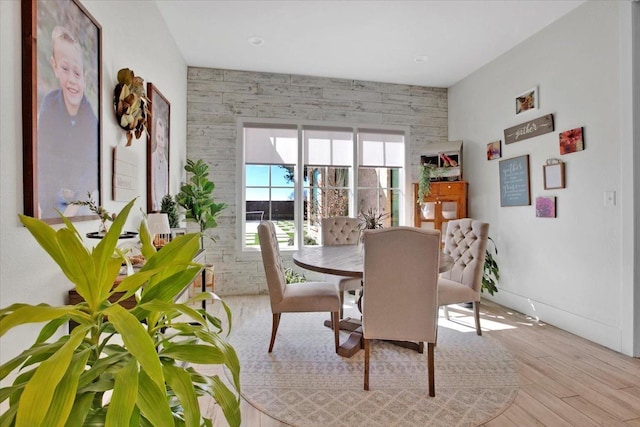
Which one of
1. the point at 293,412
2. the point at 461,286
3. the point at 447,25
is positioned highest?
the point at 447,25

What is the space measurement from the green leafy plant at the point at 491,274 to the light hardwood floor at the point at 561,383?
22.7 inches

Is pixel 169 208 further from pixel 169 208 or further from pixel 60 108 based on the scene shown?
pixel 60 108

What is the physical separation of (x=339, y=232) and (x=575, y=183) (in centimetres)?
238

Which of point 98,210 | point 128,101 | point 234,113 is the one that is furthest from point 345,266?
point 234,113

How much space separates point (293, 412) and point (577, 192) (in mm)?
3085

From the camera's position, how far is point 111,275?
92cm

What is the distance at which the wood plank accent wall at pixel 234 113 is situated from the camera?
443 centimetres

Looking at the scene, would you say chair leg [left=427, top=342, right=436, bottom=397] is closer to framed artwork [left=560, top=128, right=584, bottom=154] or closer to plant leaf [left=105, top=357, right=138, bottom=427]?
plant leaf [left=105, top=357, right=138, bottom=427]

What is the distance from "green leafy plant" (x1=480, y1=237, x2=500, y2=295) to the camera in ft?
12.8

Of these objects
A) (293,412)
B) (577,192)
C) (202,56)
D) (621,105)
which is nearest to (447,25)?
(621,105)

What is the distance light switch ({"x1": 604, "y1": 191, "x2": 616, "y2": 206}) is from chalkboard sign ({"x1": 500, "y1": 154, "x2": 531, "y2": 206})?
0.84 metres

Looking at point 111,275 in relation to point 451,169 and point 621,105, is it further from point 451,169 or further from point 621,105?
point 451,169

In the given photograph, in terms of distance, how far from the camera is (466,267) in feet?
9.85

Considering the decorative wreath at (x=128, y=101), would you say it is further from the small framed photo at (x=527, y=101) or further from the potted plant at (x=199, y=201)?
the small framed photo at (x=527, y=101)
